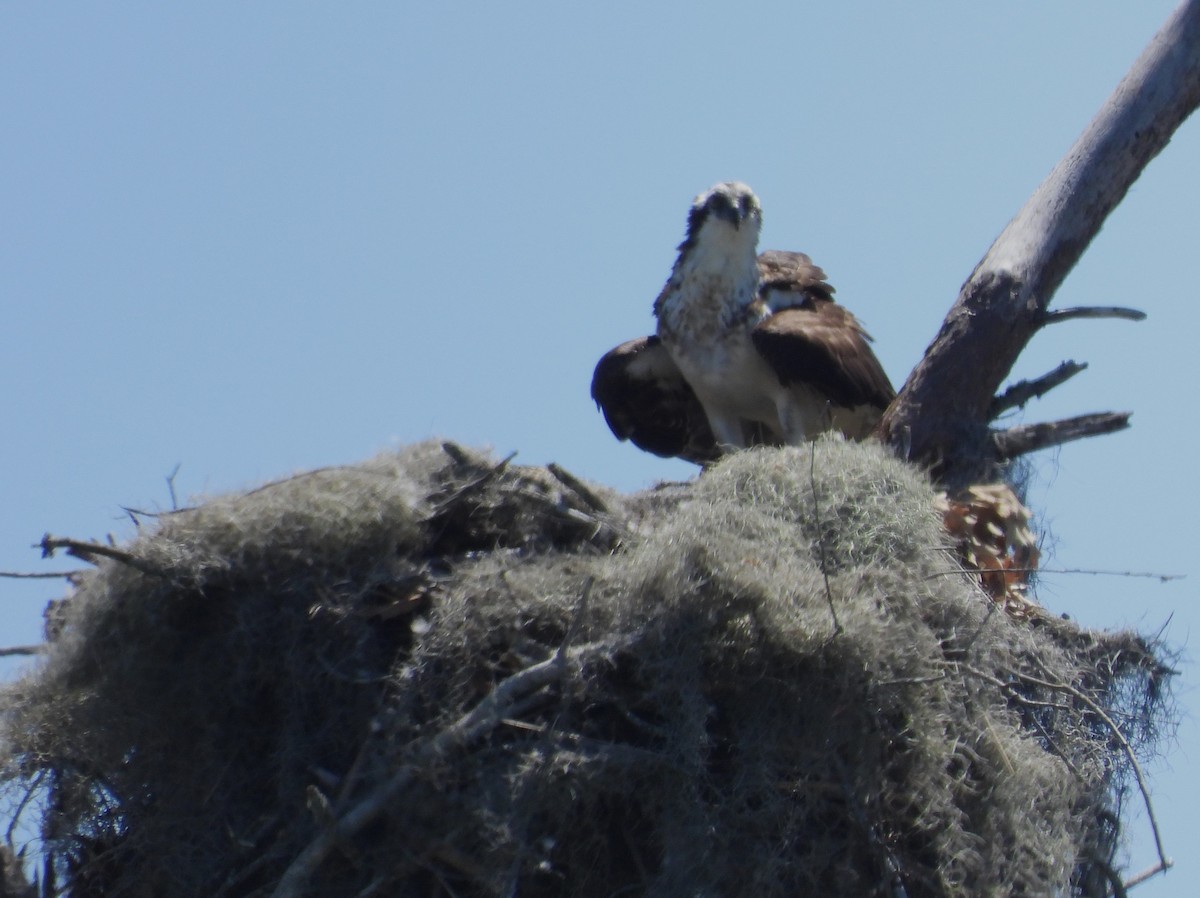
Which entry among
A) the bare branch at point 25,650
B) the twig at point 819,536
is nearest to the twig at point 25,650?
the bare branch at point 25,650

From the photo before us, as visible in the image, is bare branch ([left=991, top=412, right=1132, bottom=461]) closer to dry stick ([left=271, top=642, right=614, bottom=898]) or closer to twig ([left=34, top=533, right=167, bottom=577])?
dry stick ([left=271, top=642, right=614, bottom=898])

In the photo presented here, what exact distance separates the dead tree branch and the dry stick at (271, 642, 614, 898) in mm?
2213

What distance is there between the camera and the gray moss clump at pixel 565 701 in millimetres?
5227

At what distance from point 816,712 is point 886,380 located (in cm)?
271

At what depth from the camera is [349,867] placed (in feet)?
17.4

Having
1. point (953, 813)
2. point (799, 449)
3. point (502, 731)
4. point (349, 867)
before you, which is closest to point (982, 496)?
A: point (799, 449)

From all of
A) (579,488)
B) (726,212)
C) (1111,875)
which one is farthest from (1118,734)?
(726,212)

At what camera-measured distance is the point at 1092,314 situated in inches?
291

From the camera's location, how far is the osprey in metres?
7.63

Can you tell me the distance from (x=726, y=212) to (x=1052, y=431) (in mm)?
1693

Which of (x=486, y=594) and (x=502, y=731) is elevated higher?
(x=486, y=594)

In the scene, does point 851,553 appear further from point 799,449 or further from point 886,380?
point 886,380

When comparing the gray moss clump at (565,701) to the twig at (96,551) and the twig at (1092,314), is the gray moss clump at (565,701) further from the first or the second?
the twig at (1092,314)

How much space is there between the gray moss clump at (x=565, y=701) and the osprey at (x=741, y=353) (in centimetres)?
142
